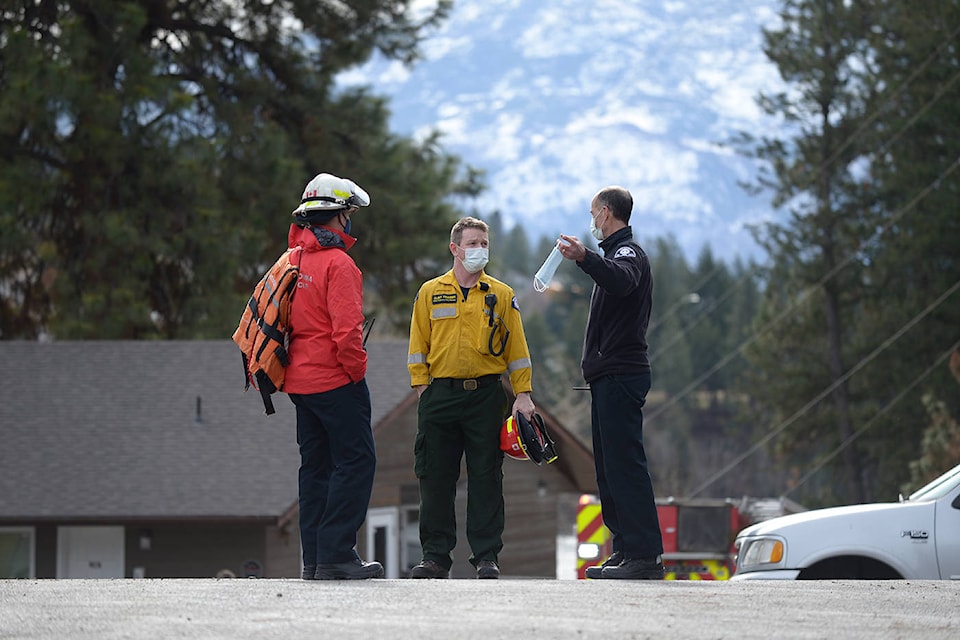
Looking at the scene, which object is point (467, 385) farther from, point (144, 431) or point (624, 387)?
point (144, 431)

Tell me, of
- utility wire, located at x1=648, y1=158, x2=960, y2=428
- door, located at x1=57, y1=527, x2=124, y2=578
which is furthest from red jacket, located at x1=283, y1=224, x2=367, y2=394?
utility wire, located at x1=648, y1=158, x2=960, y2=428

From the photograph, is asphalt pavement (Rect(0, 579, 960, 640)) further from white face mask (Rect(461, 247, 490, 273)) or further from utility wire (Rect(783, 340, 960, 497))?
utility wire (Rect(783, 340, 960, 497))

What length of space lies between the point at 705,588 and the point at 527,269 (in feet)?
539

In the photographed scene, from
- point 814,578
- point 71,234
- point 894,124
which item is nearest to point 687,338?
point 894,124

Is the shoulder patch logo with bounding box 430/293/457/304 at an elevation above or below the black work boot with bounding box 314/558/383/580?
above

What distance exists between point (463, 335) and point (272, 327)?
1171 millimetres

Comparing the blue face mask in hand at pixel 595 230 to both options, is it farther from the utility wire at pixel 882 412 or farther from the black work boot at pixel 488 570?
the utility wire at pixel 882 412

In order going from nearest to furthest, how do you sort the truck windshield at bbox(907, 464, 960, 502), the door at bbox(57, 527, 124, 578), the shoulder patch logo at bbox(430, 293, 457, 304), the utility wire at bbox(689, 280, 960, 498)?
1. the shoulder patch logo at bbox(430, 293, 457, 304)
2. the truck windshield at bbox(907, 464, 960, 502)
3. the door at bbox(57, 527, 124, 578)
4. the utility wire at bbox(689, 280, 960, 498)

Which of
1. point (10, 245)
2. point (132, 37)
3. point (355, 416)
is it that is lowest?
point (355, 416)

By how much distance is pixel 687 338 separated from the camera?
110500 mm

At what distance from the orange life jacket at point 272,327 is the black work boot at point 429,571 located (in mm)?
1388

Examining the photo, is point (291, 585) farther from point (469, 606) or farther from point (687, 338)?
point (687, 338)

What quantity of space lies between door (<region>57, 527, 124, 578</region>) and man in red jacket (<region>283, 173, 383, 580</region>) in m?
17.8

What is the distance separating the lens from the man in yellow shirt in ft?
31.1
